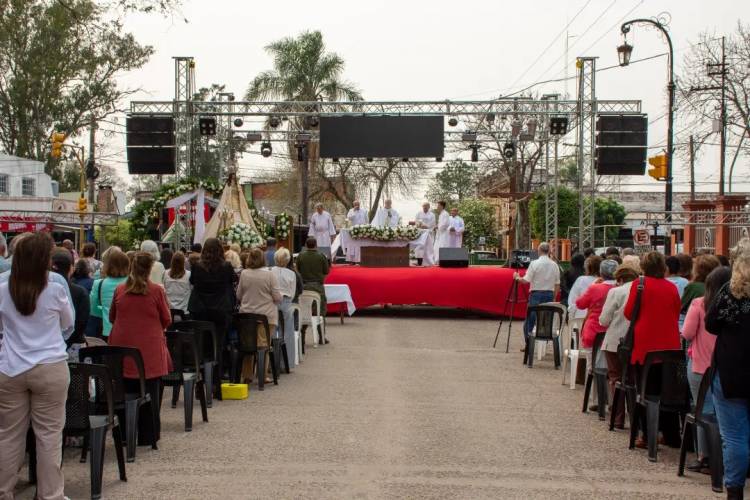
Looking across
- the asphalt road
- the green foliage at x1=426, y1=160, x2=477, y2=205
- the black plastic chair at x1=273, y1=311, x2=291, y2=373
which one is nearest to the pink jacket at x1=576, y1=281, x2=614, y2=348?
the asphalt road

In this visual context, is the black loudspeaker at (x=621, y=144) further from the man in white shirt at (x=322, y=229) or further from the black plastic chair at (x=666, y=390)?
the black plastic chair at (x=666, y=390)

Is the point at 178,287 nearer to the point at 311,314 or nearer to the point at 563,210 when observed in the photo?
the point at 311,314

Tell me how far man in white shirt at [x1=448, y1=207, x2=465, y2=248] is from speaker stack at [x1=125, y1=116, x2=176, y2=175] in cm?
794

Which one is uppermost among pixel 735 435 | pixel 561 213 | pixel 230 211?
pixel 561 213

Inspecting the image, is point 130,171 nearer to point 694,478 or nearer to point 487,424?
point 487,424

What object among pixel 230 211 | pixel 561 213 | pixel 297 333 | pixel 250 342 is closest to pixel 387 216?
pixel 230 211

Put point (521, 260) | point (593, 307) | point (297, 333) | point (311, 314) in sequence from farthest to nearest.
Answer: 1. point (521, 260)
2. point (311, 314)
3. point (297, 333)
4. point (593, 307)

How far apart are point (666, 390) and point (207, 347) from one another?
484 centimetres

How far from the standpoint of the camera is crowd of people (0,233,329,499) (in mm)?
6082

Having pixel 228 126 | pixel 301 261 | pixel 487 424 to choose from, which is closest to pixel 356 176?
pixel 228 126

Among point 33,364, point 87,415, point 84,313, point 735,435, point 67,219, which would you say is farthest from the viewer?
point 67,219

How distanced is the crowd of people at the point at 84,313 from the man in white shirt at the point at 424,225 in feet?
42.7

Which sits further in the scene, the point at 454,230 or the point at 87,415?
the point at 454,230

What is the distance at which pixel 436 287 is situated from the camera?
23.2 m
